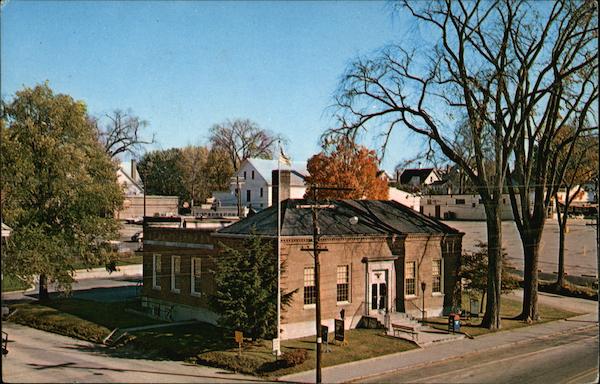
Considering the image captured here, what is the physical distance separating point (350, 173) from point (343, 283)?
1227cm

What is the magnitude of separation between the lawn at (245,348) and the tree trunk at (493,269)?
449 centimetres

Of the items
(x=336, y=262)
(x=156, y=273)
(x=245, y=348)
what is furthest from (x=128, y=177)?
(x=336, y=262)

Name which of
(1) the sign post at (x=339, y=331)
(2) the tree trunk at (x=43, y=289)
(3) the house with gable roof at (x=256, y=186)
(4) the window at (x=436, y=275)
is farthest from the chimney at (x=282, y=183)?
(2) the tree trunk at (x=43, y=289)

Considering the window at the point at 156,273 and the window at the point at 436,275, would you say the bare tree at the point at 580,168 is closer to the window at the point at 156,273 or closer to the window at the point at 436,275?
the window at the point at 436,275

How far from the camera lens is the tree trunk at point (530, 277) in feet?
73.5

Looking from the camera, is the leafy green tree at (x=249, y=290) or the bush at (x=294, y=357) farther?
the leafy green tree at (x=249, y=290)

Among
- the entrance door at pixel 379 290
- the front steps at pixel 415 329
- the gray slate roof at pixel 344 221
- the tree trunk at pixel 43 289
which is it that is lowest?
the front steps at pixel 415 329

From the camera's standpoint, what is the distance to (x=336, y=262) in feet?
67.1

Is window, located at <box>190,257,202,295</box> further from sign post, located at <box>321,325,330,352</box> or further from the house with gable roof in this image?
sign post, located at <box>321,325,330,352</box>

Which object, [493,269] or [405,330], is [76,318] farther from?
[493,269]

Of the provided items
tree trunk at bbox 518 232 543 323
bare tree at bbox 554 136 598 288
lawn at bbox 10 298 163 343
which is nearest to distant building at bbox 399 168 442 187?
tree trunk at bbox 518 232 543 323

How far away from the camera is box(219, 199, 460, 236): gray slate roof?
19.4 metres

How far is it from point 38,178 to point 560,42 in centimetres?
1664

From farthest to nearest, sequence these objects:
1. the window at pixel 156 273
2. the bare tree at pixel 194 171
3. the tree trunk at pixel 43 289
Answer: the window at pixel 156 273, the bare tree at pixel 194 171, the tree trunk at pixel 43 289
